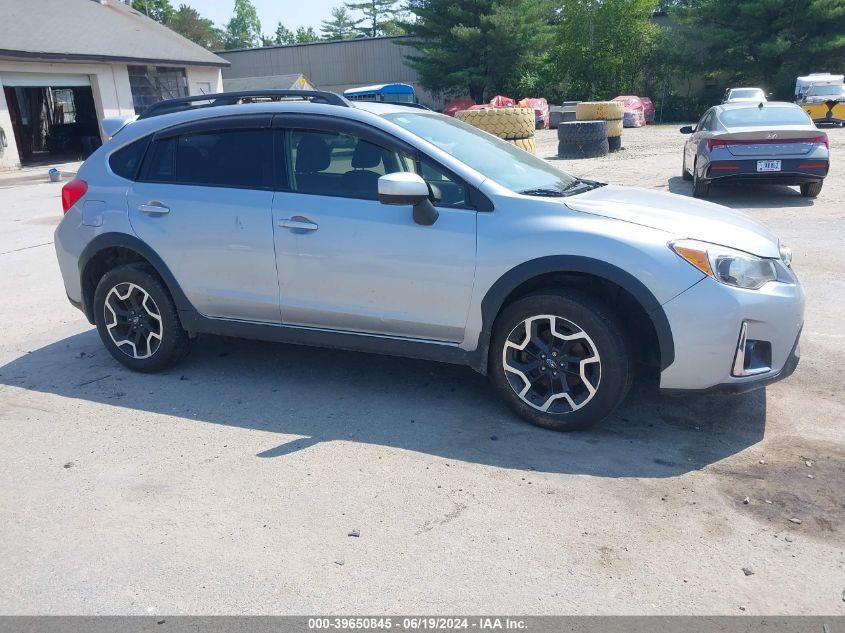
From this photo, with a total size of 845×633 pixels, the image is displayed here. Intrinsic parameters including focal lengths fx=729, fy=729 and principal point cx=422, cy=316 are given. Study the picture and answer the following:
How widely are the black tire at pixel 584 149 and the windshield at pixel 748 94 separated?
829 cm

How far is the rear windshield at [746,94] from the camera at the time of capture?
79.0 ft

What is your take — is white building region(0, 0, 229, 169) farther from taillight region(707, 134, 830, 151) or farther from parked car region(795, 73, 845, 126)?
parked car region(795, 73, 845, 126)

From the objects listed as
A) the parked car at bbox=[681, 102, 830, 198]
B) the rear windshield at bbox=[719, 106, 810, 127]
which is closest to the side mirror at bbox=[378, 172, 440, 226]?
the parked car at bbox=[681, 102, 830, 198]

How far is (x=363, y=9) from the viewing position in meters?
100

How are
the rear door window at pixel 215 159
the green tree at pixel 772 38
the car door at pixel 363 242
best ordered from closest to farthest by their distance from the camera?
the car door at pixel 363 242 → the rear door window at pixel 215 159 → the green tree at pixel 772 38

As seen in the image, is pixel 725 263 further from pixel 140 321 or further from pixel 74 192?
pixel 74 192

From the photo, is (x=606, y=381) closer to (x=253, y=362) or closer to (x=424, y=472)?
(x=424, y=472)

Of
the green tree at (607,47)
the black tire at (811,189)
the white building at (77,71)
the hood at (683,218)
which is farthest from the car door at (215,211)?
the green tree at (607,47)

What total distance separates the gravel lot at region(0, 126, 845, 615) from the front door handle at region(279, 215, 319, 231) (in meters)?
1.09

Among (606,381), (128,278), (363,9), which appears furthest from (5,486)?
(363,9)

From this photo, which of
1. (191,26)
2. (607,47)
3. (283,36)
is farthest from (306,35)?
(607,47)

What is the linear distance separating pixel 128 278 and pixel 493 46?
39.1 meters

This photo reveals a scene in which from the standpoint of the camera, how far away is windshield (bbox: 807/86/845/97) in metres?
26.3

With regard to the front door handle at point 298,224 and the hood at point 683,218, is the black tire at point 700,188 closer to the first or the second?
the hood at point 683,218
